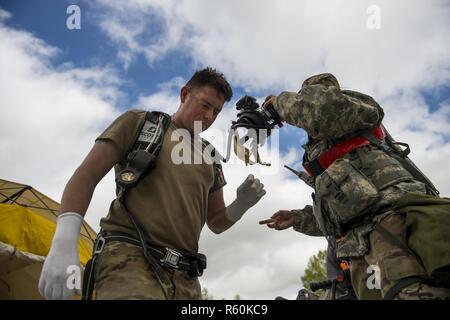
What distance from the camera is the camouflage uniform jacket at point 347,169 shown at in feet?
8.38

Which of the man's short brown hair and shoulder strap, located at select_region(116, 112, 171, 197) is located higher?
the man's short brown hair

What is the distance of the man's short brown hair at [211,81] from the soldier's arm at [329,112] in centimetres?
107

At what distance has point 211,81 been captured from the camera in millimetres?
3818

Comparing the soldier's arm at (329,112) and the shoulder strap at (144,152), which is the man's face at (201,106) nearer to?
the shoulder strap at (144,152)

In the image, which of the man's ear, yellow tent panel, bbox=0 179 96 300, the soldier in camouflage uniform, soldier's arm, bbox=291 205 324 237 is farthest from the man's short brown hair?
yellow tent panel, bbox=0 179 96 300

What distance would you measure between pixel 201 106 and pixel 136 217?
4.64ft

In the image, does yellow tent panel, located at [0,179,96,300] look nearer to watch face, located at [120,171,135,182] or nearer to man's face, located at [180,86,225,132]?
man's face, located at [180,86,225,132]

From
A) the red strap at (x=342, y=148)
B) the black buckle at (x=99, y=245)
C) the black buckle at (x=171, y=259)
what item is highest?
the red strap at (x=342, y=148)

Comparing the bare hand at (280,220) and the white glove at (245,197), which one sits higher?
the white glove at (245,197)

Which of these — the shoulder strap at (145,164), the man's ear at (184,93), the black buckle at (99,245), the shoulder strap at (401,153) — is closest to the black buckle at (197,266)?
the shoulder strap at (145,164)

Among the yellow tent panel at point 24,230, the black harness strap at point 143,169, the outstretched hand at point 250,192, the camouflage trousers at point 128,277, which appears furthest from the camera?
the yellow tent panel at point 24,230

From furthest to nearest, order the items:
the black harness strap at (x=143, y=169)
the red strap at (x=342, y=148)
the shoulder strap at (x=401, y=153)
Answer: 1. the red strap at (x=342, y=148)
2. the shoulder strap at (x=401, y=153)
3. the black harness strap at (x=143, y=169)

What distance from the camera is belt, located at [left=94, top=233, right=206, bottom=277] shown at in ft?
8.30

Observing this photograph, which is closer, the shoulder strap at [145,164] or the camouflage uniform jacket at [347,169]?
the shoulder strap at [145,164]
